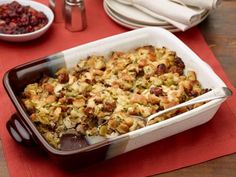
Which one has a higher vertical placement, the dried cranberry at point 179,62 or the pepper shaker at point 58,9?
the dried cranberry at point 179,62

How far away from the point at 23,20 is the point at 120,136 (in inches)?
24.6

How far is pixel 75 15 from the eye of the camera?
1.44m

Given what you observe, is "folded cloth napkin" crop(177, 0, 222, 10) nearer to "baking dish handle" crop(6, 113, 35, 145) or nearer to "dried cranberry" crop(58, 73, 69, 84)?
"dried cranberry" crop(58, 73, 69, 84)

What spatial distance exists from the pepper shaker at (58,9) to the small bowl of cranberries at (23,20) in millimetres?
25

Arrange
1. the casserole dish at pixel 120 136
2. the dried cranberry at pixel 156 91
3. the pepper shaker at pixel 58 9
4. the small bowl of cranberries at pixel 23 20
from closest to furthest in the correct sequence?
the casserole dish at pixel 120 136, the dried cranberry at pixel 156 91, the small bowl of cranberries at pixel 23 20, the pepper shaker at pixel 58 9

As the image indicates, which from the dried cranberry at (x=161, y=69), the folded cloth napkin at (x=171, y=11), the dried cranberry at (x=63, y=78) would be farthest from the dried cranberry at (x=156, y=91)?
the folded cloth napkin at (x=171, y=11)

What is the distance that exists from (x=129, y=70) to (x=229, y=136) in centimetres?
29

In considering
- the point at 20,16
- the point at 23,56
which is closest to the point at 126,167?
the point at 23,56

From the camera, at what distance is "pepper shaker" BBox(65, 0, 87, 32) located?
141 centimetres

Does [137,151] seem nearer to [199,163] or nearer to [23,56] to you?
[199,163]

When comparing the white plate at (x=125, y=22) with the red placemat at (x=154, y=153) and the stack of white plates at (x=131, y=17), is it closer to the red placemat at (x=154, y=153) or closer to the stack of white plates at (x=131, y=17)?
the stack of white plates at (x=131, y=17)

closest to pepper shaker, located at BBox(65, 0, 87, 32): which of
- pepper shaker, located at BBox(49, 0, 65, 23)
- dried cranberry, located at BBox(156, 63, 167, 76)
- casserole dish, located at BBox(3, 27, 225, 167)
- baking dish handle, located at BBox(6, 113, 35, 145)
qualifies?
pepper shaker, located at BBox(49, 0, 65, 23)

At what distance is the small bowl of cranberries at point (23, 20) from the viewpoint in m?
1.39

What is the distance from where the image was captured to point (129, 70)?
119 centimetres
